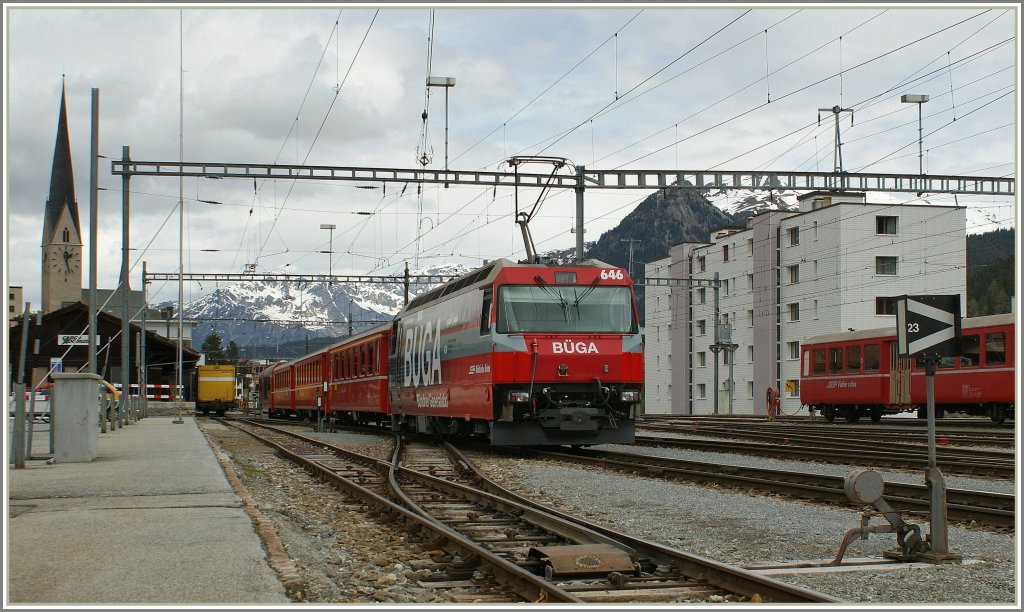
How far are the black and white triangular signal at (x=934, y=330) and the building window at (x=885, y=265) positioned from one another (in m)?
53.7

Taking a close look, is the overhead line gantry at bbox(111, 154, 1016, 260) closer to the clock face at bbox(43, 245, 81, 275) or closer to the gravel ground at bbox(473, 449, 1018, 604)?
the gravel ground at bbox(473, 449, 1018, 604)

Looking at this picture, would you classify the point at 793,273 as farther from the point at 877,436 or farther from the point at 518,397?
the point at 518,397

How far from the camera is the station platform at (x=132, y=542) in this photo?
239 inches

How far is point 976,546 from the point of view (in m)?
8.65

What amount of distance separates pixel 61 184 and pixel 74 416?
10738 cm

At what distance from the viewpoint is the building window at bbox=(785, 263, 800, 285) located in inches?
2480

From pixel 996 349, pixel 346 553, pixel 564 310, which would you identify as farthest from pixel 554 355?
pixel 996 349

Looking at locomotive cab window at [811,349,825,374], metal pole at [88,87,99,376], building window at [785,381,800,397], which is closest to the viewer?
metal pole at [88,87,99,376]

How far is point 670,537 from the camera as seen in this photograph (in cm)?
940

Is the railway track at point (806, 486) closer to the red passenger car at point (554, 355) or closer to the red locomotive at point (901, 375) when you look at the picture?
the red passenger car at point (554, 355)

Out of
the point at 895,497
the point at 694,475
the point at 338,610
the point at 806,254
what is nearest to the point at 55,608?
the point at 338,610

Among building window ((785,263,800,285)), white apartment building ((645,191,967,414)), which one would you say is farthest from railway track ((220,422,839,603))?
building window ((785,263,800,285))

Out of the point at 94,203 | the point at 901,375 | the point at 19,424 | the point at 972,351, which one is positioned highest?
the point at 94,203

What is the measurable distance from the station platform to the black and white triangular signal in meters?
4.83
